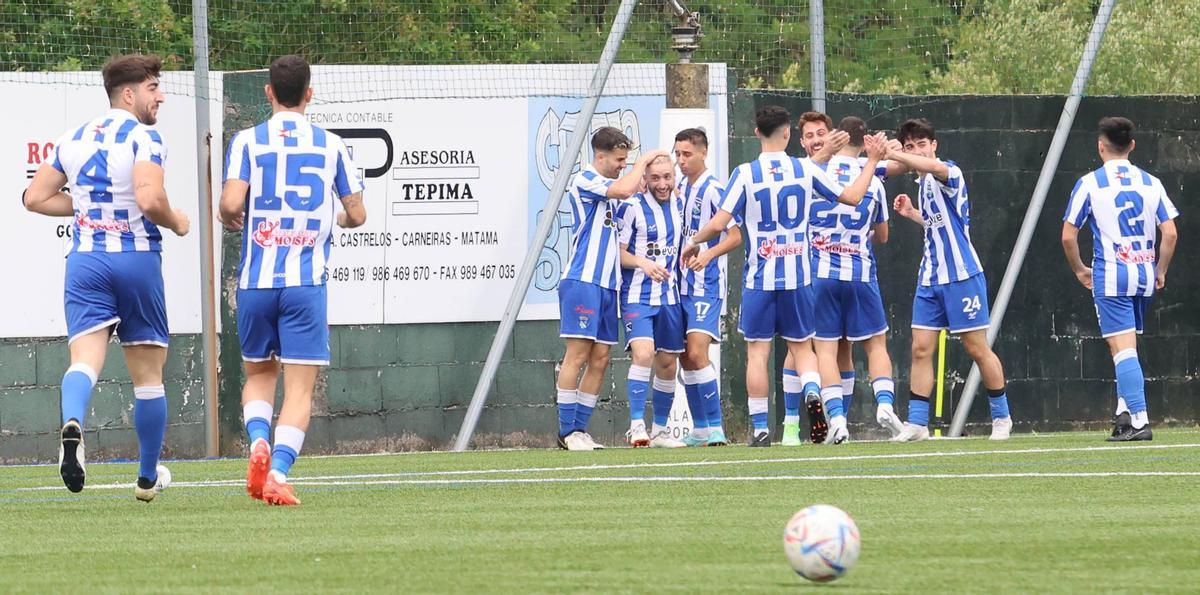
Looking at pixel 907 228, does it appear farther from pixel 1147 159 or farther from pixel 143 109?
pixel 143 109

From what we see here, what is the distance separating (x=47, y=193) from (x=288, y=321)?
1154mm

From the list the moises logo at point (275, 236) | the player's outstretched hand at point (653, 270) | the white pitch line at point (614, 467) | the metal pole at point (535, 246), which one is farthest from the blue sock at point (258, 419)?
the metal pole at point (535, 246)

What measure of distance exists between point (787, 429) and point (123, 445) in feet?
15.2

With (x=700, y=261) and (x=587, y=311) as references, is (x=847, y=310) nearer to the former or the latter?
(x=700, y=261)

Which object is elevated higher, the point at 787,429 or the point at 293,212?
the point at 293,212

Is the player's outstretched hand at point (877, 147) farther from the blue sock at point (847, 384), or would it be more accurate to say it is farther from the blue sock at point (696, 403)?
the blue sock at point (696, 403)

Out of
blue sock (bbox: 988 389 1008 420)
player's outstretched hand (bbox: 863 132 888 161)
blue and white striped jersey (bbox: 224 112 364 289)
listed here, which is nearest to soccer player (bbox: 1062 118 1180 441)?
blue sock (bbox: 988 389 1008 420)

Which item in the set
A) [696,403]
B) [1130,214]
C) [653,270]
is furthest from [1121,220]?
[696,403]

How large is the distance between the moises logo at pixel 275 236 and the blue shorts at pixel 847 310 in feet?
17.3

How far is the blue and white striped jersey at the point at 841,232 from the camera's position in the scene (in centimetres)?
1280

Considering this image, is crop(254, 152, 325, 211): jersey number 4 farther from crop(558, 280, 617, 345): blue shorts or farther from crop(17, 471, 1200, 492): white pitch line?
crop(558, 280, 617, 345): blue shorts

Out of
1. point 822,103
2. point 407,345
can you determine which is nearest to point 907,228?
point 822,103

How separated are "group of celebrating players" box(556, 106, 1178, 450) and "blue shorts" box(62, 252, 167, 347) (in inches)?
183

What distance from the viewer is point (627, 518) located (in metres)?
7.11
